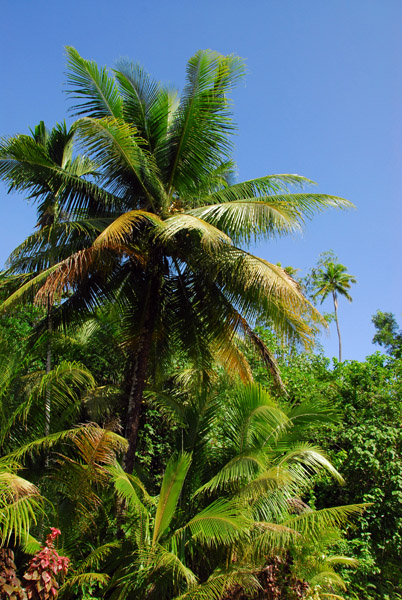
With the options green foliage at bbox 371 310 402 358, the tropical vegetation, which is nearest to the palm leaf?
the tropical vegetation

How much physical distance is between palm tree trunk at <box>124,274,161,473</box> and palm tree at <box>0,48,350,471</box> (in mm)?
19

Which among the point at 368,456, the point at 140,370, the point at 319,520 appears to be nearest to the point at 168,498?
the point at 319,520

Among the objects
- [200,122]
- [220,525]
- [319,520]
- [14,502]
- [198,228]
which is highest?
[200,122]

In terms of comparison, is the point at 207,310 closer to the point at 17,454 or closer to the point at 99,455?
the point at 99,455

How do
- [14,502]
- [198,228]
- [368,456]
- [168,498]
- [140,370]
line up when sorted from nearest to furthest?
1. [14,502]
2. [168,498]
3. [198,228]
4. [140,370]
5. [368,456]

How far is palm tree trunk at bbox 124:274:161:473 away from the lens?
26.7ft

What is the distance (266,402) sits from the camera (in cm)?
758

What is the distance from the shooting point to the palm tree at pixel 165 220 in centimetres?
801

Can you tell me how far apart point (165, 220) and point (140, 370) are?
8.70 ft

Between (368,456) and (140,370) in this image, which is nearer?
(140,370)

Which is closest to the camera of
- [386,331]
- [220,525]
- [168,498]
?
[220,525]

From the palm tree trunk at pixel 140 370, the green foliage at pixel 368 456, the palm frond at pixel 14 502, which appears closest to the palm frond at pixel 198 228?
the palm tree trunk at pixel 140 370

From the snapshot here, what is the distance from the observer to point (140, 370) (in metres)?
8.59

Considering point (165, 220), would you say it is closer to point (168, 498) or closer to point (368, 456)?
point (168, 498)
